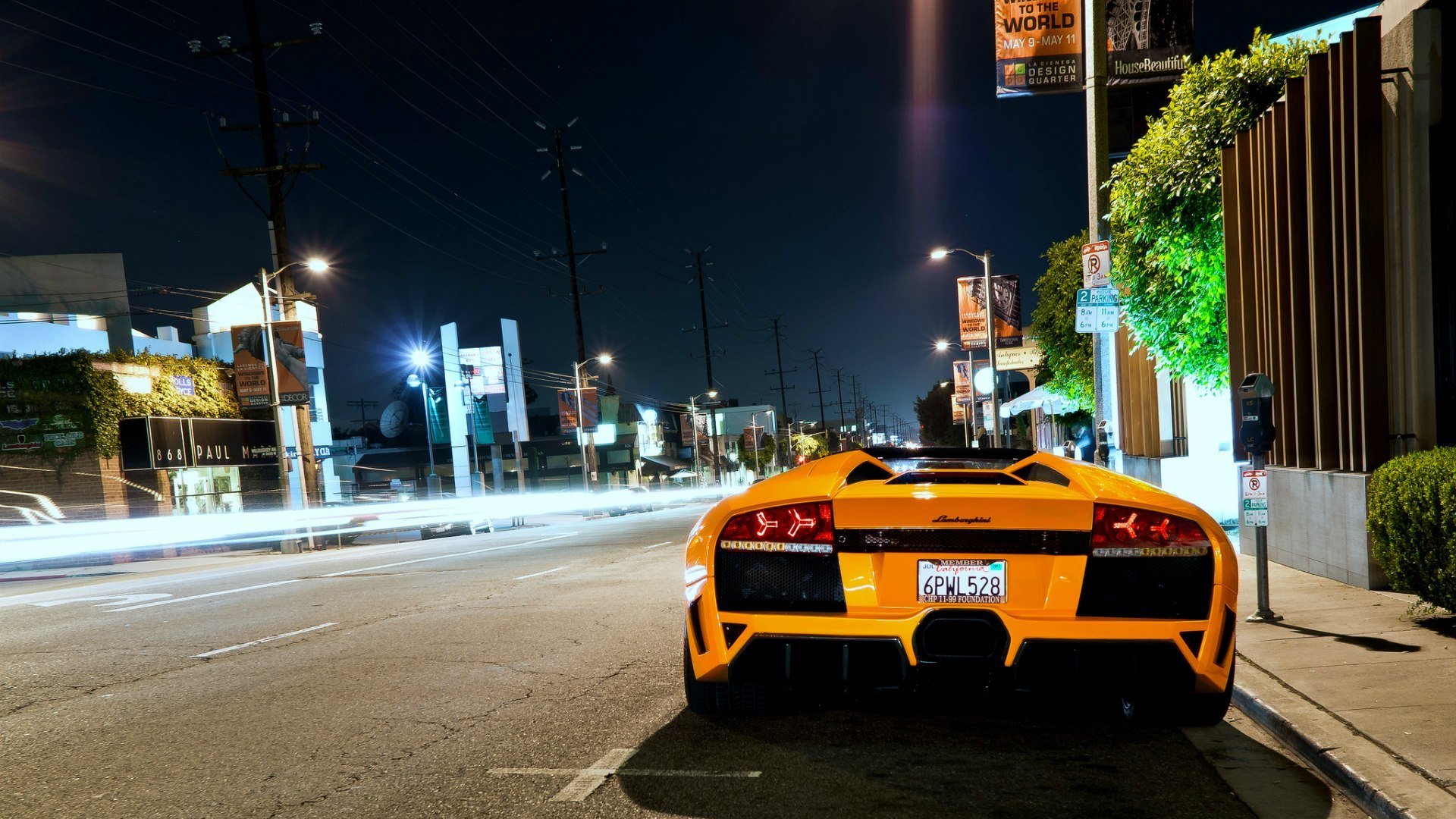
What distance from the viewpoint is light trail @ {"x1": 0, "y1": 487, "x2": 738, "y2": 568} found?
816 inches

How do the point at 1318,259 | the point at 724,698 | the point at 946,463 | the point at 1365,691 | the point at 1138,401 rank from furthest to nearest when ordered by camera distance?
the point at 1138,401
the point at 1318,259
the point at 946,463
the point at 1365,691
the point at 724,698

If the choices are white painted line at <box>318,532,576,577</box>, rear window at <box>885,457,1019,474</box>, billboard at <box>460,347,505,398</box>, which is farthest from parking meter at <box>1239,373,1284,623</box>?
billboard at <box>460,347,505,398</box>

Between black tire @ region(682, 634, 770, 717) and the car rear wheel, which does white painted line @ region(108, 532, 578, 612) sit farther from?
the car rear wheel

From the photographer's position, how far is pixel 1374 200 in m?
8.77

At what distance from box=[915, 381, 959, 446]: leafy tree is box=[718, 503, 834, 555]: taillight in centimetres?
10616

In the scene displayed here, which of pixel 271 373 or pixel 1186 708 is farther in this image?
pixel 271 373

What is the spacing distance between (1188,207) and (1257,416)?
5721mm

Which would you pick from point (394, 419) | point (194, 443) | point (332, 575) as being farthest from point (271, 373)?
point (394, 419)

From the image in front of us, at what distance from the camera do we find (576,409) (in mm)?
46812

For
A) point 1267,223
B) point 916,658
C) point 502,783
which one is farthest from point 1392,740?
point 1267,223

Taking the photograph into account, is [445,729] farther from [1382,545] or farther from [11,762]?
[1382,545]

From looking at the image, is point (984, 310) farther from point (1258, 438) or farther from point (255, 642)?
point (255, 642)

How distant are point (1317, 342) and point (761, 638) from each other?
7.81 metres

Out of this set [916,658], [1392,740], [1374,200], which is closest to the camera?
[916,658]
